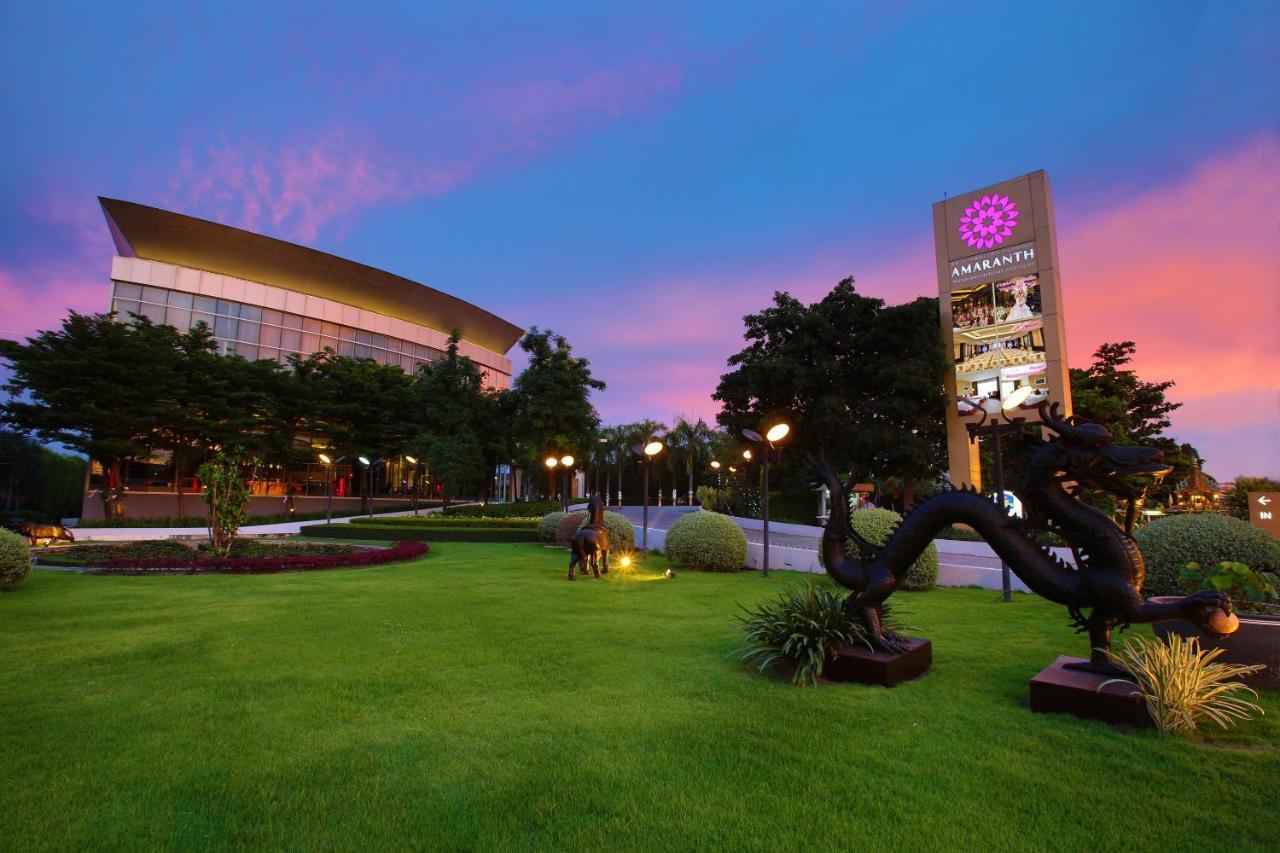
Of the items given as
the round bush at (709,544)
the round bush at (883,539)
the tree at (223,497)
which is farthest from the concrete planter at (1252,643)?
the tree at (223,497)

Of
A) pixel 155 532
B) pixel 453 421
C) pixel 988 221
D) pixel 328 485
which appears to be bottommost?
pixel 155 532

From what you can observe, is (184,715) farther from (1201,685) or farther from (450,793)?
(1201,685)

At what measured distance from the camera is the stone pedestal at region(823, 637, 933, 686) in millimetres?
5586

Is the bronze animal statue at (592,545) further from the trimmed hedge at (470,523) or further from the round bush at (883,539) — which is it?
the trimmed hedge at (470,523)

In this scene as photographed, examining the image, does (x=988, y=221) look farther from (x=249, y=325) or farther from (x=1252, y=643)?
(x=249, y=325)

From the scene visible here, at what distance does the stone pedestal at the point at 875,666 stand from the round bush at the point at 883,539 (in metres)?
5.63

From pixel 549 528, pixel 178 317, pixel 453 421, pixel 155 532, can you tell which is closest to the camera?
pixel 549 528

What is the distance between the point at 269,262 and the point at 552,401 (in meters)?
26.0

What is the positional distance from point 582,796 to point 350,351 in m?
51.2

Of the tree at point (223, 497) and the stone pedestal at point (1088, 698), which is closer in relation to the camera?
the stone pedestal at point (1088, 698)

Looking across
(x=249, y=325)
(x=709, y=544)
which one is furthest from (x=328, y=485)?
(x=709, y=544)

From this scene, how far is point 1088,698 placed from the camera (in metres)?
4.68

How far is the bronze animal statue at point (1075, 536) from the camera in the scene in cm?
474

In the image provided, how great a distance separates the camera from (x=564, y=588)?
11883 millimetres
